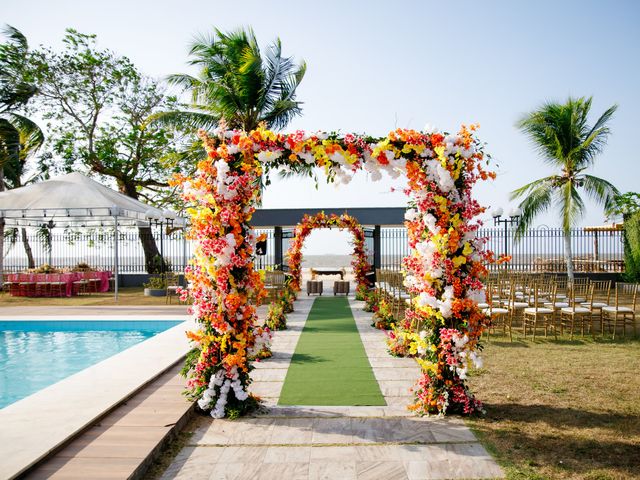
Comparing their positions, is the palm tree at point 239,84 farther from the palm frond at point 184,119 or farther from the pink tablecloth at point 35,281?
the pink tablecloth at point 35,281

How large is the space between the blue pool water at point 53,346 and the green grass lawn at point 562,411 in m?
6.10

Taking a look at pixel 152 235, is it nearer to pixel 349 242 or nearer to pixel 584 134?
pixel 349 242

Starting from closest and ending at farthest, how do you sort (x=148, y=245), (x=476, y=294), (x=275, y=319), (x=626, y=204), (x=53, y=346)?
1. (x=476, y=294)
2. (x=53, y=346)
3. (x=275, y=319)
4. (x=626, y=204)
5. (x=148, y=245)

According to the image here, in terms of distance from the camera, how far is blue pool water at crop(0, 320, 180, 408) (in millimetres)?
7465

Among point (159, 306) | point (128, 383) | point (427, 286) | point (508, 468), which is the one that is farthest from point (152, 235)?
point (508, 468)

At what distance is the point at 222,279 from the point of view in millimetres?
5227

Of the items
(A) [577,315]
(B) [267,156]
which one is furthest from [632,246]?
(B) [267,156]

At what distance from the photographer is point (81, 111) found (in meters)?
21.7

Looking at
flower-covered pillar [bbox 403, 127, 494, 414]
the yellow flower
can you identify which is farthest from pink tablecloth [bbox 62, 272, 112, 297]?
the yellow flower

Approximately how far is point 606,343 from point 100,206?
44.2 ft

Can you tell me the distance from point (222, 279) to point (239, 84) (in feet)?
36.3

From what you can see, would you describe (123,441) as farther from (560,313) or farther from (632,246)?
(632,246)

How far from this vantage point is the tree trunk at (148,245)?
22250 mm

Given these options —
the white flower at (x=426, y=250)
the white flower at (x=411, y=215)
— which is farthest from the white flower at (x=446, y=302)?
the white flower at (x=411, y=215)
